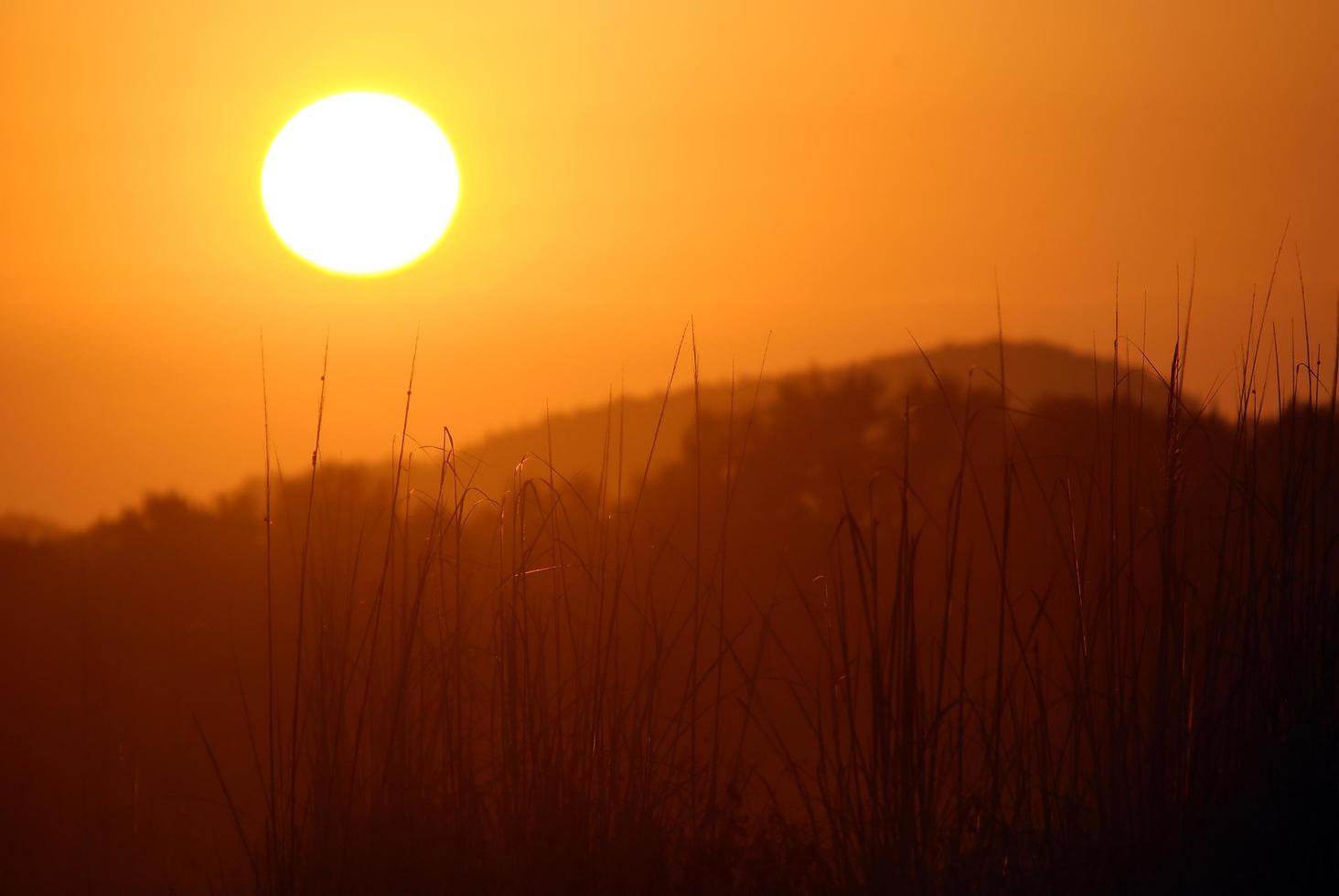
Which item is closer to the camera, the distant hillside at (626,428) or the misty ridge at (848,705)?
the misty ridge at (848,705)

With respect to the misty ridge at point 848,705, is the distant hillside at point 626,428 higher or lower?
higher

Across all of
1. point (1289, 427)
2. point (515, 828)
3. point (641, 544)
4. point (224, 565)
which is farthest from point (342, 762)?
point (224, 565)

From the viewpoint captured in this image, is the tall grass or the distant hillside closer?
the tall grass

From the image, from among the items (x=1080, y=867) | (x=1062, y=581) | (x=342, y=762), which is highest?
(x=1062, y=581)

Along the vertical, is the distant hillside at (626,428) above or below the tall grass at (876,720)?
above

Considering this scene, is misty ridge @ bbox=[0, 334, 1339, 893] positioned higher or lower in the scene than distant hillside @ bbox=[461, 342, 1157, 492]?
lower

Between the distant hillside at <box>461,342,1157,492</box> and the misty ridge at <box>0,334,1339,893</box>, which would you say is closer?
the misty ridge at <box>0,334,1339,893</box>

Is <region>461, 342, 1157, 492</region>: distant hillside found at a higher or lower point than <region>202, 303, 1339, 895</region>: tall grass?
higher

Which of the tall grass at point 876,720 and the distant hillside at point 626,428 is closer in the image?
the tall grass at point 876,720

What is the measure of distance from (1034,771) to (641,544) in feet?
2.38

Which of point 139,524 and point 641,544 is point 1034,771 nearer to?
point 641,544

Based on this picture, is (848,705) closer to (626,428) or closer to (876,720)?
(876,720)

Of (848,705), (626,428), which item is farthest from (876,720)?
(626,428)

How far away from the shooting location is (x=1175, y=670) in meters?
1.55
